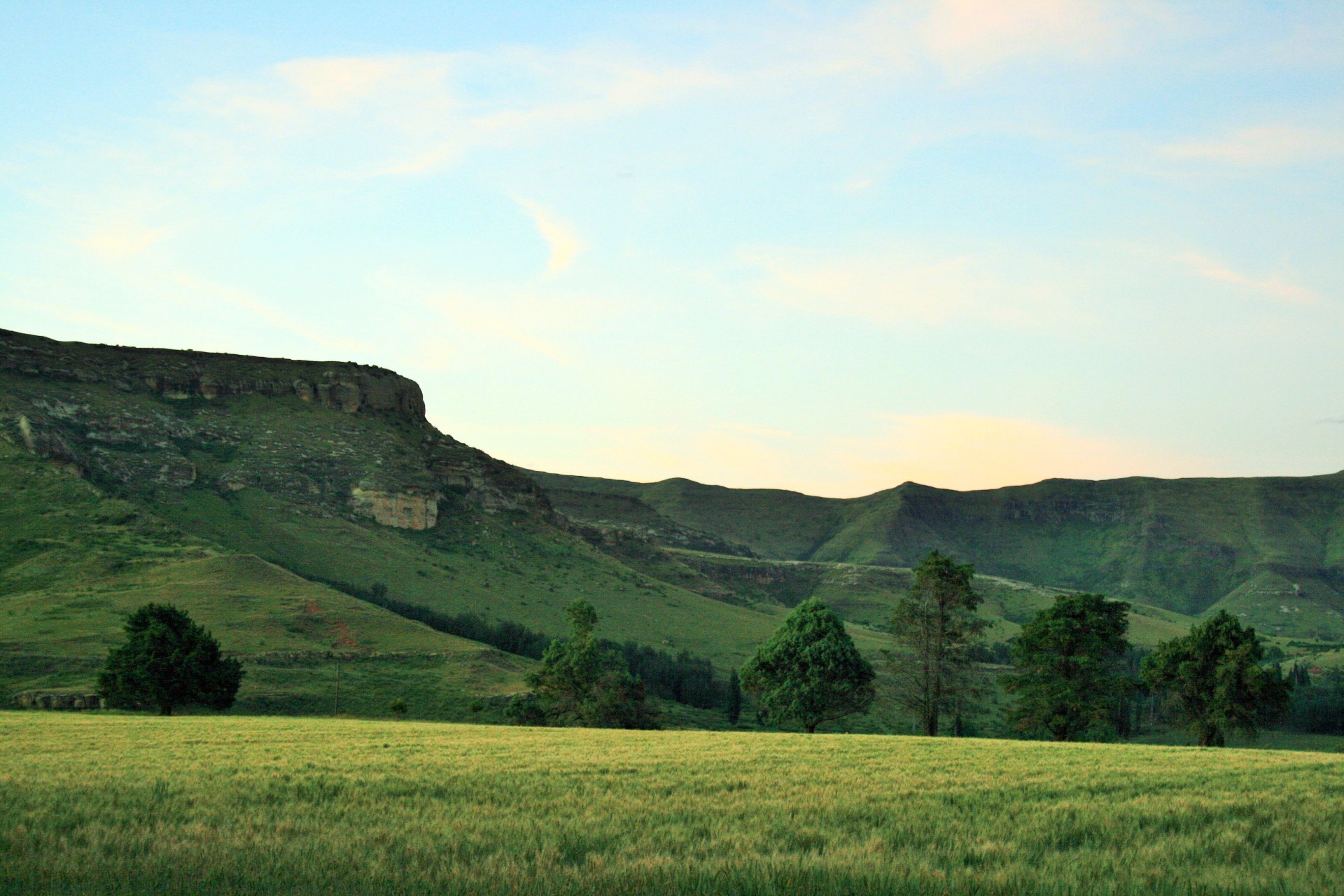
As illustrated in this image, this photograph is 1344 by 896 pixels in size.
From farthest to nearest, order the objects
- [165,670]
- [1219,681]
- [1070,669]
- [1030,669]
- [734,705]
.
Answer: [734,705], [165,670], [1030,669], [1070,669], [1219,681]

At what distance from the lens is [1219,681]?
6234 centimetres

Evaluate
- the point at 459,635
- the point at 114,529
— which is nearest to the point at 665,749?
the point at 459,635

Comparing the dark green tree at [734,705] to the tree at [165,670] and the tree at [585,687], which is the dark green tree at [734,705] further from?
the tree at [165,670]

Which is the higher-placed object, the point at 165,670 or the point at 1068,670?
the point at 1068,670

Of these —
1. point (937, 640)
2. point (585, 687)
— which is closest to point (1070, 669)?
point (937, 640)

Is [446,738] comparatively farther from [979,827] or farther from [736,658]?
[736,658]

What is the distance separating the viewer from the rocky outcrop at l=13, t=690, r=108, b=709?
284ft

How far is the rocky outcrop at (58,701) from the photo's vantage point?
8656 centimetres

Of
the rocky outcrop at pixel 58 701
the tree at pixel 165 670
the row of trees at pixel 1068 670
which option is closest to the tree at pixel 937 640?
the row of trees at pixel 1068 670

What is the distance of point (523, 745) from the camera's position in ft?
119

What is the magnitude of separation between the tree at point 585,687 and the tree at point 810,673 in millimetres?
13880

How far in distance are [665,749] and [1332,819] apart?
20924mm

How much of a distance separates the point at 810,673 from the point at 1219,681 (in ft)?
86.2

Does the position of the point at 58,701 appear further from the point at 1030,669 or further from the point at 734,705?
the point at 1030,669
